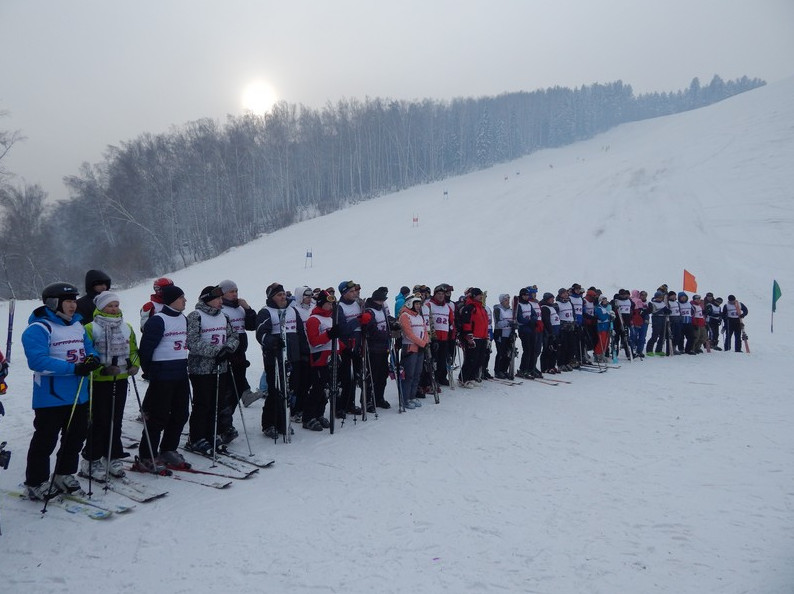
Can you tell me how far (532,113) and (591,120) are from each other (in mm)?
14284

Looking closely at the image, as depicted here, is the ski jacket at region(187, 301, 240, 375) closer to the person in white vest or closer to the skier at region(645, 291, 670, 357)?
the person in white vest

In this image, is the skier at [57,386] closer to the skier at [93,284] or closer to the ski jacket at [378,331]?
the skier at [93,284]

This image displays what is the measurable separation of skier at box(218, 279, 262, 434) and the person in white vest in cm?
36

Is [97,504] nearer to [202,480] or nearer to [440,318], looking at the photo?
[202,480]

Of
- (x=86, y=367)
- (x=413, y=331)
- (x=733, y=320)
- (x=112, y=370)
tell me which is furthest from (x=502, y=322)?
(x=733, y=320)

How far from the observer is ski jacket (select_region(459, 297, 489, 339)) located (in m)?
10.4

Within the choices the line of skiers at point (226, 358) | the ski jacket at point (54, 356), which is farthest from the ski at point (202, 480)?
the ski jacket at point (54, 356)

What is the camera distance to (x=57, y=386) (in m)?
4.82

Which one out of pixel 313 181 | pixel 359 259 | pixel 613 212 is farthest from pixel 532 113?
pixel 359 259

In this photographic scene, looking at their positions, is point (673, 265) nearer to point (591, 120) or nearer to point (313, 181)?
point (313, 181)

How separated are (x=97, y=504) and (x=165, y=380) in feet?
4.77

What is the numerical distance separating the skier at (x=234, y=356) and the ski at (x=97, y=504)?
195 centimetres

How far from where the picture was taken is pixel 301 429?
25.0 ft

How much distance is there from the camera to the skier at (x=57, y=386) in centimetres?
470
